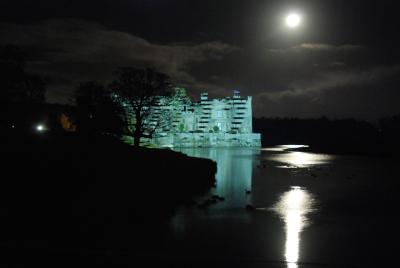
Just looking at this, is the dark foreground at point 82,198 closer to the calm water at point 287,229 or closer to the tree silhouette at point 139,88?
the calm water at point 287,229

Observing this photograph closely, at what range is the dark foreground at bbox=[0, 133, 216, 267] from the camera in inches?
668

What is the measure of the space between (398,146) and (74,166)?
148 metres

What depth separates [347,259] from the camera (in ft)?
64.0

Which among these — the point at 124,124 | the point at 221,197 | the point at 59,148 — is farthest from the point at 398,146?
the point at 59,148

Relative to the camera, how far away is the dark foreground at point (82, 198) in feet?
55.7

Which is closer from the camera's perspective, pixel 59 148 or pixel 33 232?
pixel 33 232

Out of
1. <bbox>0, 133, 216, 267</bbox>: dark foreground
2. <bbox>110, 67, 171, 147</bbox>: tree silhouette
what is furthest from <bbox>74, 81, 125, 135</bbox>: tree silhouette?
<bbox>0, 133, 216, 267</bbox>: dark foreground

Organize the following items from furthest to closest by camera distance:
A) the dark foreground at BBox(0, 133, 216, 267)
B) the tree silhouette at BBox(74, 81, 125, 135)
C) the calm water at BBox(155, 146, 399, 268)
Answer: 1. the tree silhouette at BBox(74, 81, 125, 135)
2. the calm water at BBox(155, 146, 399, 268)
3. the dark foreground at BBox(0, 133, 216, 267)

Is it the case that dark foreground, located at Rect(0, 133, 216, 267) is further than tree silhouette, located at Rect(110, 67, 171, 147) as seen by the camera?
No

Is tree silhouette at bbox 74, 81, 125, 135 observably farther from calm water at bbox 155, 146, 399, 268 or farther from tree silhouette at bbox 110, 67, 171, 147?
calm water at bbox 155, 146, 399, 268

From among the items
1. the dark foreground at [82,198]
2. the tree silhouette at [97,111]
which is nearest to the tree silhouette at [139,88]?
the tree silhouette at [97,111]

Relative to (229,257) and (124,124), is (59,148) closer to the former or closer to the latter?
(229,257)

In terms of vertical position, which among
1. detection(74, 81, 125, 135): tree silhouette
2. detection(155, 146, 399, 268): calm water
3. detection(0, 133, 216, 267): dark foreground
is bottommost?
detection(155, 146, 399, 268): calm water

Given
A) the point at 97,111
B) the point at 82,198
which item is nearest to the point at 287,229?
the point at 82,198
